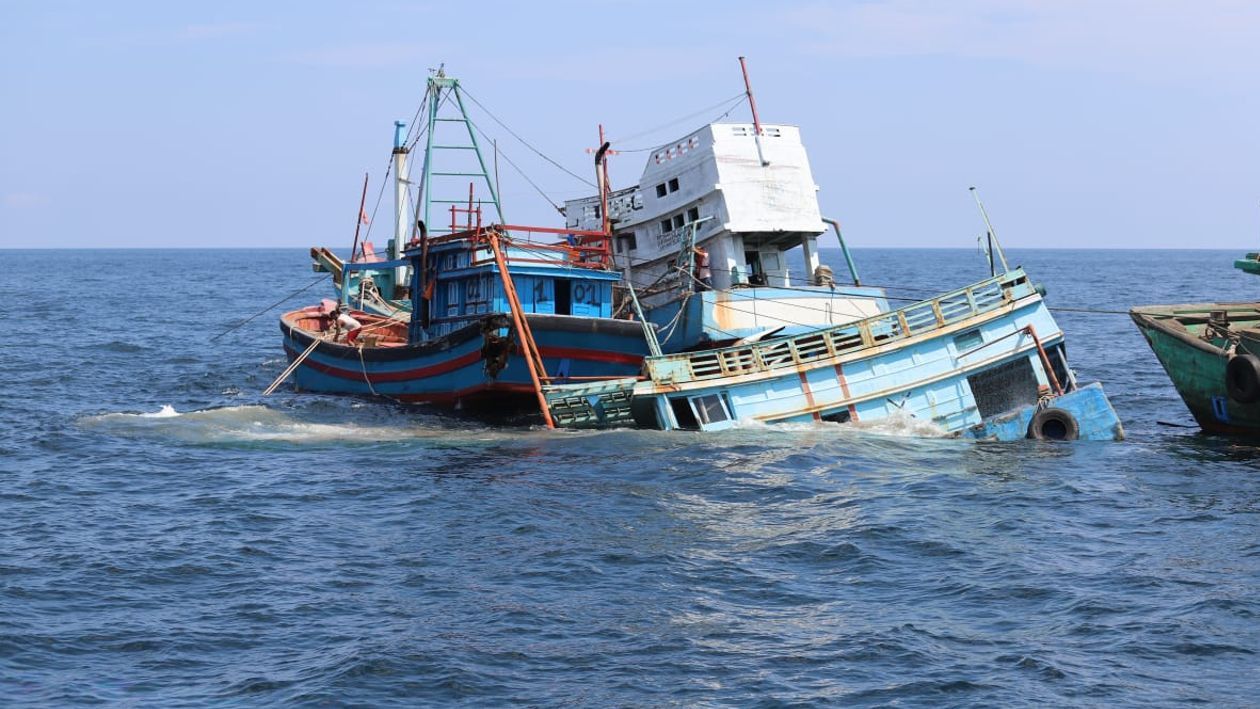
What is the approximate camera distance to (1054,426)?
84.0 feet

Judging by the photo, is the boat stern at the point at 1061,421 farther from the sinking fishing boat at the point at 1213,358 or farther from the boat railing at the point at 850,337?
the sinking fishing boat at the point at 1213,358

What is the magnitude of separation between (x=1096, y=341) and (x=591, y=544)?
38124 millimetres

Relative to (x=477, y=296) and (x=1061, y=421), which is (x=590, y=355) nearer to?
(x=477, y=296)

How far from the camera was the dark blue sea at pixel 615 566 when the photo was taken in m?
14.0

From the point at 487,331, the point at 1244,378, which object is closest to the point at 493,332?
the point at 487,331

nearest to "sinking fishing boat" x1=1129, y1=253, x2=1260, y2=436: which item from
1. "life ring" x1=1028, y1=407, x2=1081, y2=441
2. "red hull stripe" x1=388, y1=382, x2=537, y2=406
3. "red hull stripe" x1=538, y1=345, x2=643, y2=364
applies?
"life ring" x1=1028, y1=407, x2=1081, y2=441

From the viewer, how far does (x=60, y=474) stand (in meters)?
24.2

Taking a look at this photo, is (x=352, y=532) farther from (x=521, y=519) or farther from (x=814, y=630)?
(x=814, y=630)

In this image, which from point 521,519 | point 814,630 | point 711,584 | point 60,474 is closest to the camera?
point 814,630

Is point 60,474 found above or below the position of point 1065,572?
above

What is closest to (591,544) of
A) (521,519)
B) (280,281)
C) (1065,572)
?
(521,519)

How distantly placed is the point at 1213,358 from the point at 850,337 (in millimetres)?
7338

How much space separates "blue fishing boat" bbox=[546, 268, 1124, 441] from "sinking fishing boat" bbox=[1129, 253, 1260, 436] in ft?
7.96

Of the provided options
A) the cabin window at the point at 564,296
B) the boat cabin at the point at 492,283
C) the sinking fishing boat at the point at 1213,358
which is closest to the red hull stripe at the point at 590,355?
the boat cabin at the point at 492,283
